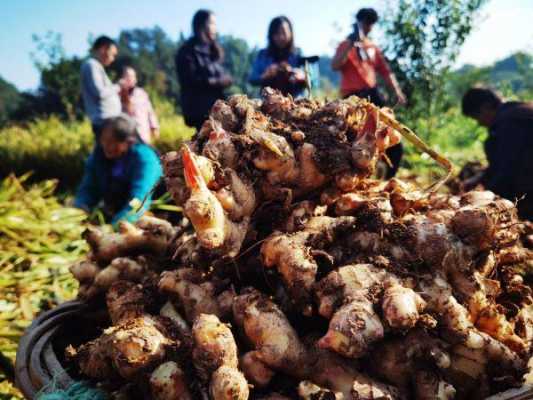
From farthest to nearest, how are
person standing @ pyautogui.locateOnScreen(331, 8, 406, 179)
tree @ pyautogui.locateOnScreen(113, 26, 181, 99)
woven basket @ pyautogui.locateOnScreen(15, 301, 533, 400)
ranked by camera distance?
1. tree @ pyautogui.locateOnScreen(113, 26, 181, 99)
2. person standing @ pyautogui.locateOnScreen(331, 8, 406, 179)
3. woven basket @ pyautogui.locateOnScreen(15, 301, 533, 400)

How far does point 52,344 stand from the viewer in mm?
1588

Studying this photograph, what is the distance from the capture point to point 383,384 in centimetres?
112

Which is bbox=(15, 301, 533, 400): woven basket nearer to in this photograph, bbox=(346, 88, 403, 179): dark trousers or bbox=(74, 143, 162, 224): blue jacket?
bbox=(74, 143, 162, 224): blue jacket

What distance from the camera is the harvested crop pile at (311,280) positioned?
1119mm

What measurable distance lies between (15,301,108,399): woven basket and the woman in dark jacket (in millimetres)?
2598

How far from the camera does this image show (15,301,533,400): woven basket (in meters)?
1.25

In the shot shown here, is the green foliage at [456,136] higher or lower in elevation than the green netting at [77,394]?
lower

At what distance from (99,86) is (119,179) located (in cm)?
152

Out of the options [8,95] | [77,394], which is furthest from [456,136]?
[8,95]

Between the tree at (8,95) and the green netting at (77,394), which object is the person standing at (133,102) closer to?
the green netting at (77,394)

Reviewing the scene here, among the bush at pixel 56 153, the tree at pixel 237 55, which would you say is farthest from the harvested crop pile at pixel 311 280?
the tree at pixel 237 55

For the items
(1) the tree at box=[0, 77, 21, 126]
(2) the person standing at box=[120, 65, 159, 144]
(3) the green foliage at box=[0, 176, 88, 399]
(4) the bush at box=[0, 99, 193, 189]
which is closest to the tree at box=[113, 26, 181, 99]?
(1) the tree at box=[0, 77, 21, 126]

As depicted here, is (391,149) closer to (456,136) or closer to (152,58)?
(456,136)

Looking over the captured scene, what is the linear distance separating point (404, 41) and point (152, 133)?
338 cm
